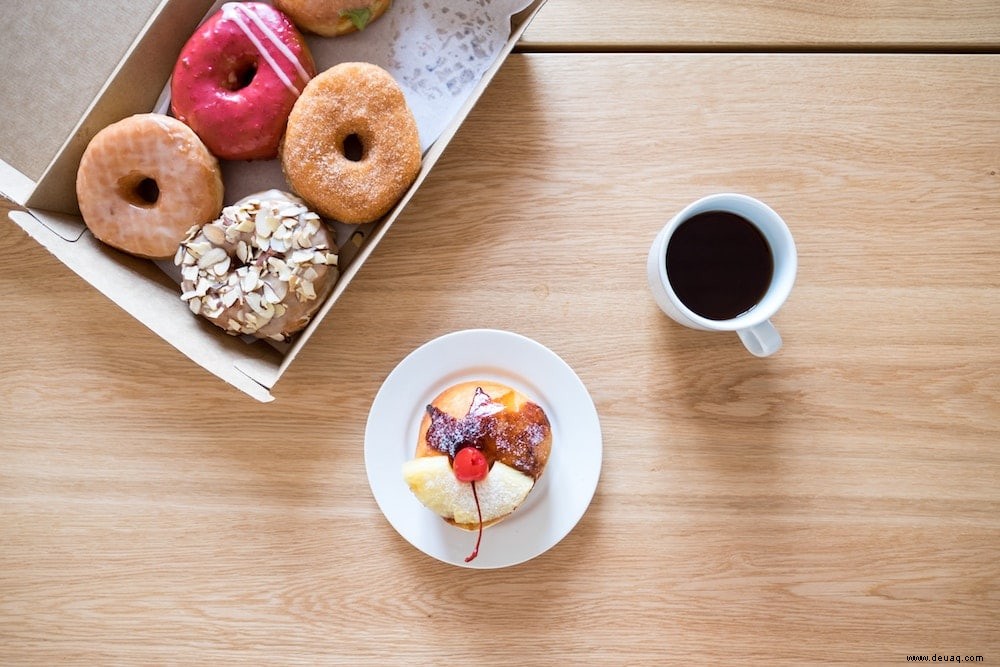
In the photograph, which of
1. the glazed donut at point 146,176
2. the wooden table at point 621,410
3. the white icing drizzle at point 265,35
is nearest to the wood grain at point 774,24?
the wooden table at point 621,410

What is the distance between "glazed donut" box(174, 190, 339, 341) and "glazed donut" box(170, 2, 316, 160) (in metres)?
0.10

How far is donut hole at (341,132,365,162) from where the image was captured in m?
0.89

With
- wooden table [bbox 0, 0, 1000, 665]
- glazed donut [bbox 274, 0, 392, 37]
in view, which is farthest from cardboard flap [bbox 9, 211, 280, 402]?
glazed donut [bbox 274, 0, 392, 37]

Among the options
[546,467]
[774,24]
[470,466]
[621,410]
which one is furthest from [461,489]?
[774,24]

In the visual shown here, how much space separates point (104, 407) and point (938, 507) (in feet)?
3.72

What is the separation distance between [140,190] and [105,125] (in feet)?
0.30

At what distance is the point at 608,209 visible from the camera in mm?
915

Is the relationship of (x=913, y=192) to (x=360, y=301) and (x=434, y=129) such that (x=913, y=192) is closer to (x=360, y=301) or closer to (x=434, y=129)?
(x=434, y=129)

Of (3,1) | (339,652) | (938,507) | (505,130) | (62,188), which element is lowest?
(938,507)

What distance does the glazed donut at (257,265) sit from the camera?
81 cm

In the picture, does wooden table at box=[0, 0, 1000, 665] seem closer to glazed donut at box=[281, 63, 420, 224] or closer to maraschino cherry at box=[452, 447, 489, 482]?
glazed donut at box=[281, 63, 420, 224]

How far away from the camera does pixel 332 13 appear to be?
2.76 ft

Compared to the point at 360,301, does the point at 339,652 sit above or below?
below

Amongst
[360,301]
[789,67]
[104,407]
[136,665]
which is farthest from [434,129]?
[136,665]
